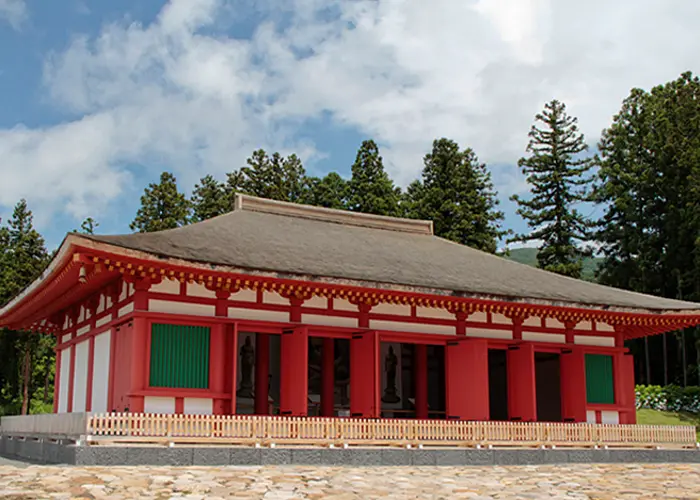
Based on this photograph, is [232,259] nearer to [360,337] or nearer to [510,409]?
[360,337]

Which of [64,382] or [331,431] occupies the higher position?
[64,382]

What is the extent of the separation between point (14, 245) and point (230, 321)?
38509 millimetres

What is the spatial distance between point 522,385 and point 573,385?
166cm

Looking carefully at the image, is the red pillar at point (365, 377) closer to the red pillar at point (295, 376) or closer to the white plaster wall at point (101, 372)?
the red pillar at point (295, 376)

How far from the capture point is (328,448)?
15258 millimetres

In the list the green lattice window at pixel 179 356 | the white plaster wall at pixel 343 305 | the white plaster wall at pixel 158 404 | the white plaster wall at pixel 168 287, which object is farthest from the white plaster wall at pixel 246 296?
the white plaster wall at pixel 158 404

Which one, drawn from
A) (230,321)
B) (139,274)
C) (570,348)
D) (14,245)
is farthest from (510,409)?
(14,245)

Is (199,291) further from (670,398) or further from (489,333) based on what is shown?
(670,398)

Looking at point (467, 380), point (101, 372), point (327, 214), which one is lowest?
point (467, 380)

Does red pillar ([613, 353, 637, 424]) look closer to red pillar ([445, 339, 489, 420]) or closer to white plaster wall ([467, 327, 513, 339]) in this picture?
white plaster wall ([467, 327, 513, 339])

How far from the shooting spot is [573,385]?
20.4 m

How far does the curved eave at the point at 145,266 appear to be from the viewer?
14.2 metres

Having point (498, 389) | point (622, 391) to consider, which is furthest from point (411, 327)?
point (498, 389)

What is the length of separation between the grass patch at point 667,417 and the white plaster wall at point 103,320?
2396cm
